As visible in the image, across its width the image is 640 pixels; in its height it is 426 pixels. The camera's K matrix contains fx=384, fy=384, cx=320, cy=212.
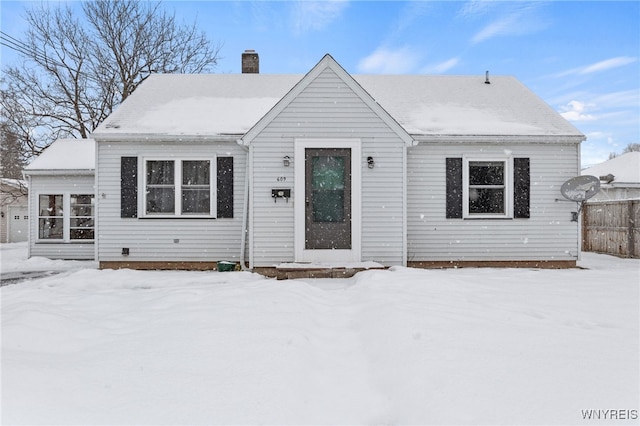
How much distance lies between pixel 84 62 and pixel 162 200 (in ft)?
45.3

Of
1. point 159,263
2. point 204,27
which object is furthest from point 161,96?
point 204,27

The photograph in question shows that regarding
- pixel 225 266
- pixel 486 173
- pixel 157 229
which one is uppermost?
pixel 486 173

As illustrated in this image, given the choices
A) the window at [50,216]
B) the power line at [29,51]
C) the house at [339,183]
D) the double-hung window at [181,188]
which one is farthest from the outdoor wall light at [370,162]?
the power line at [29,51]

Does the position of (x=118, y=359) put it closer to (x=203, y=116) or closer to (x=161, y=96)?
(x=203, y=116)

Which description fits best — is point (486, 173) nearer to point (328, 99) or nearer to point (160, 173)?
point (328, 99)

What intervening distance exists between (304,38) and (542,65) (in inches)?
348

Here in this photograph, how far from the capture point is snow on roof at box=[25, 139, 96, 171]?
11281 mm

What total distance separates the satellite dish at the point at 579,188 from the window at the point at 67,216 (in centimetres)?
1261

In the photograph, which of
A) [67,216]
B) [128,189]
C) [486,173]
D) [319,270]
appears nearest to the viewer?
[319,270]

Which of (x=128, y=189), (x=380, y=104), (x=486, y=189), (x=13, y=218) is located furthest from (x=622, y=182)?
(x=13, y=218)

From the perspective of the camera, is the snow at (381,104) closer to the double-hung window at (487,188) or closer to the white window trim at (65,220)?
the double-hung window at (487,188)

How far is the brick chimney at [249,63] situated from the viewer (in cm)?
1239

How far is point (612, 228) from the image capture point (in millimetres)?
12016

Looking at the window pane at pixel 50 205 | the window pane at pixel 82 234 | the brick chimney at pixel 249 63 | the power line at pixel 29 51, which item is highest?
the power line at pixel 29 51
